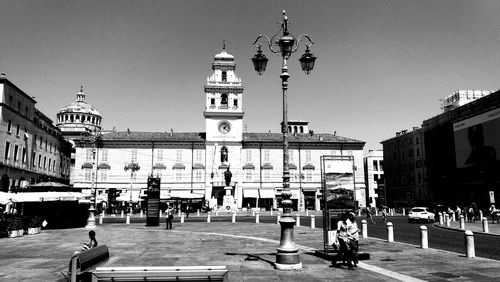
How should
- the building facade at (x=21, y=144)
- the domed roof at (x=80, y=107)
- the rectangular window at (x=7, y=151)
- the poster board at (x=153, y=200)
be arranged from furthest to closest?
the domed roof at (x=80, y=107), the rectangular window at (x=7, y=151), the building facade at (x=21, y=144), the poster board at (x=153, y=200)

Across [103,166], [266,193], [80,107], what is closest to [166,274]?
[266,193]

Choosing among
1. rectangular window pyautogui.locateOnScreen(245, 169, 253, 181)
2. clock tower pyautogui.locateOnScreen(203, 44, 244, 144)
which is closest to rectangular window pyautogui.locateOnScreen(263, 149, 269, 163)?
rectangular window pyautogui.locateOnScreen(245, 169, 253, 181)

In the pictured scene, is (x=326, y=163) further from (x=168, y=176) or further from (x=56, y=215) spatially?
(x=168, y=176)

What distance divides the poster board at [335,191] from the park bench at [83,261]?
6982 mm

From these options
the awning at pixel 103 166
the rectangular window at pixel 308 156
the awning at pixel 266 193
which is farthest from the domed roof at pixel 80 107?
the rectangular window at pixel 308 156

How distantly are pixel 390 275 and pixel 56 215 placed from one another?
24027mm

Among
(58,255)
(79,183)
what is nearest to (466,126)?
(58,255)

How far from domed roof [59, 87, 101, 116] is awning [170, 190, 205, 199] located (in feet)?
149

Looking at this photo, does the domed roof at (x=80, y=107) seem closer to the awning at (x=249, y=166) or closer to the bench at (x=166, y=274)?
the awning at (x=249, y=166)

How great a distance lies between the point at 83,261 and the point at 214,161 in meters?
53.5

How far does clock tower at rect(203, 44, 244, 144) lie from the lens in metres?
61.5

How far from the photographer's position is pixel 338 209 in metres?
12.6

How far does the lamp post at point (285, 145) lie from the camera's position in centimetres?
1038

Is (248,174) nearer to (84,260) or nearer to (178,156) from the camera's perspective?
(178,156)
